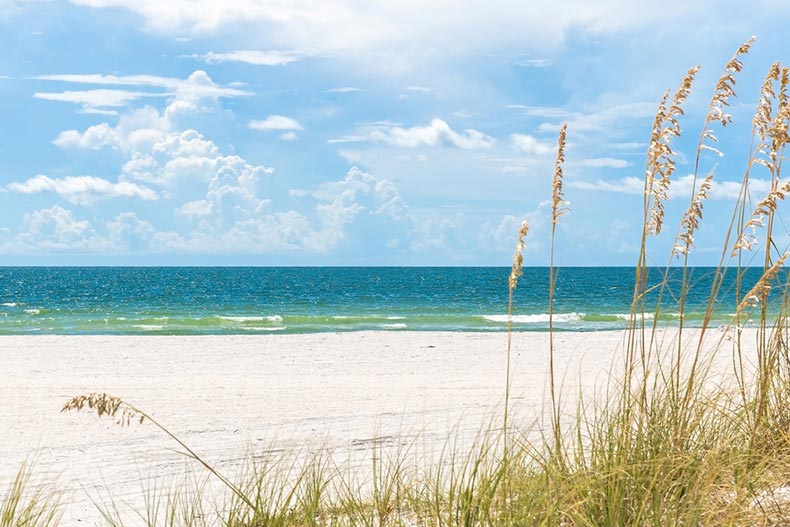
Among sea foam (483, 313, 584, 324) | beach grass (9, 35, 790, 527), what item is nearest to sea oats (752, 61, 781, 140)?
beach grass (9, 35, 790, 527)

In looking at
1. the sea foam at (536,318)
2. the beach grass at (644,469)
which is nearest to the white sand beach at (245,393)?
the beach grass at (644,469)

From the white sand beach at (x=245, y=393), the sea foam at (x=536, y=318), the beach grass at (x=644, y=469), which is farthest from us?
the sea foam at (x=536, y=318)

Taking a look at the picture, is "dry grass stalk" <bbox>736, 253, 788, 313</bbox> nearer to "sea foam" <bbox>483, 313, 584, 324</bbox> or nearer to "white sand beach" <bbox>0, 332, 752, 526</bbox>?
"white sand beach" <bbox>0, 332, 752, 526</bbox>

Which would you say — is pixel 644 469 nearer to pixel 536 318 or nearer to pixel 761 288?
pixel 761 288

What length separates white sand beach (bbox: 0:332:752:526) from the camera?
6.16 meters

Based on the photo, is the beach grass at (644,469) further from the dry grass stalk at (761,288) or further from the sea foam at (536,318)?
the sea foam at (536,318)

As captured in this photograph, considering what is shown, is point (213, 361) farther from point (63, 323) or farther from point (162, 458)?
point (63, 323)

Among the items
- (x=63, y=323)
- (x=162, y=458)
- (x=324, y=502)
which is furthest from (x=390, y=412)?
(x=63, y=323)

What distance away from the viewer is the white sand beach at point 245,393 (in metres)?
6.16

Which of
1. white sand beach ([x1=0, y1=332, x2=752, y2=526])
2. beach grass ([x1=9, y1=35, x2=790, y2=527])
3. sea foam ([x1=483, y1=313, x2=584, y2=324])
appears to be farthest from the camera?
sea foam ([x1=483, y1=313, x2=584, y2=324])

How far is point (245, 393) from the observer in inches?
391

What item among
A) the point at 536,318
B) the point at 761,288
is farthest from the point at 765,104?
the point at 536,318

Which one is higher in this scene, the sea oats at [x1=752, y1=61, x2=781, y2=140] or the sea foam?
the sea oats at [x1=752, y1=61, x2=781, y2=140]

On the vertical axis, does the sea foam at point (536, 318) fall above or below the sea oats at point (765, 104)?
below
